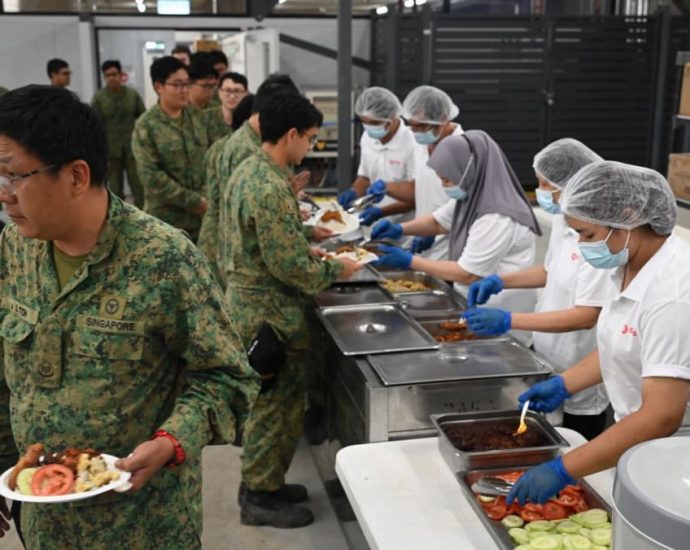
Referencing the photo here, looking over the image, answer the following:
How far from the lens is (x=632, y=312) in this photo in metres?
1.65

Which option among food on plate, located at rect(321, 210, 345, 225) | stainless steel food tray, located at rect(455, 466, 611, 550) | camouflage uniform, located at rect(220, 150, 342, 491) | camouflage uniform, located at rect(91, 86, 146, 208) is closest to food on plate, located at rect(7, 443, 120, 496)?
stainless steel food tray, located at rect(455, 466, 611, 550)

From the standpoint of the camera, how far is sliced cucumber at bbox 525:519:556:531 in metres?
1.47

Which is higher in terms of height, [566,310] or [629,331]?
[629,331]

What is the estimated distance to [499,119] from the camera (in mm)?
5379

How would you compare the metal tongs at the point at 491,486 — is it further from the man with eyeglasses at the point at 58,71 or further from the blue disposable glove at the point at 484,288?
the man with eyeglasses at the point at 58,71

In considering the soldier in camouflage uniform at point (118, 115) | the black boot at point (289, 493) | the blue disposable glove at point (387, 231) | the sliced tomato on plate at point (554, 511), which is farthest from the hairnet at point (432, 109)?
the soldier in camouflage uniform at point (118, 115)

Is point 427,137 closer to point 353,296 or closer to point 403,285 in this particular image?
point 403,285

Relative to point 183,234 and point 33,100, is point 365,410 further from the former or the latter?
point 33,100

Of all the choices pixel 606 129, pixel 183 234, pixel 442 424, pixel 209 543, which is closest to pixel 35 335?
pixel 183 234

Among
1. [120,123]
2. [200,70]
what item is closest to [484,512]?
[200,70]

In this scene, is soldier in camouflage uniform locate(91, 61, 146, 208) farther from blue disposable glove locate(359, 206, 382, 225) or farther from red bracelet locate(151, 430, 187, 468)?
red bracelet locate(151, 430, 187, 468)

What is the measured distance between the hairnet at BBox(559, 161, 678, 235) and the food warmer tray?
1.96 ft

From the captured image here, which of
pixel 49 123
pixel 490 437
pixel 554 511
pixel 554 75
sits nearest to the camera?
pixel 49 123

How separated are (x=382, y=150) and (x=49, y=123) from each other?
128 inches
